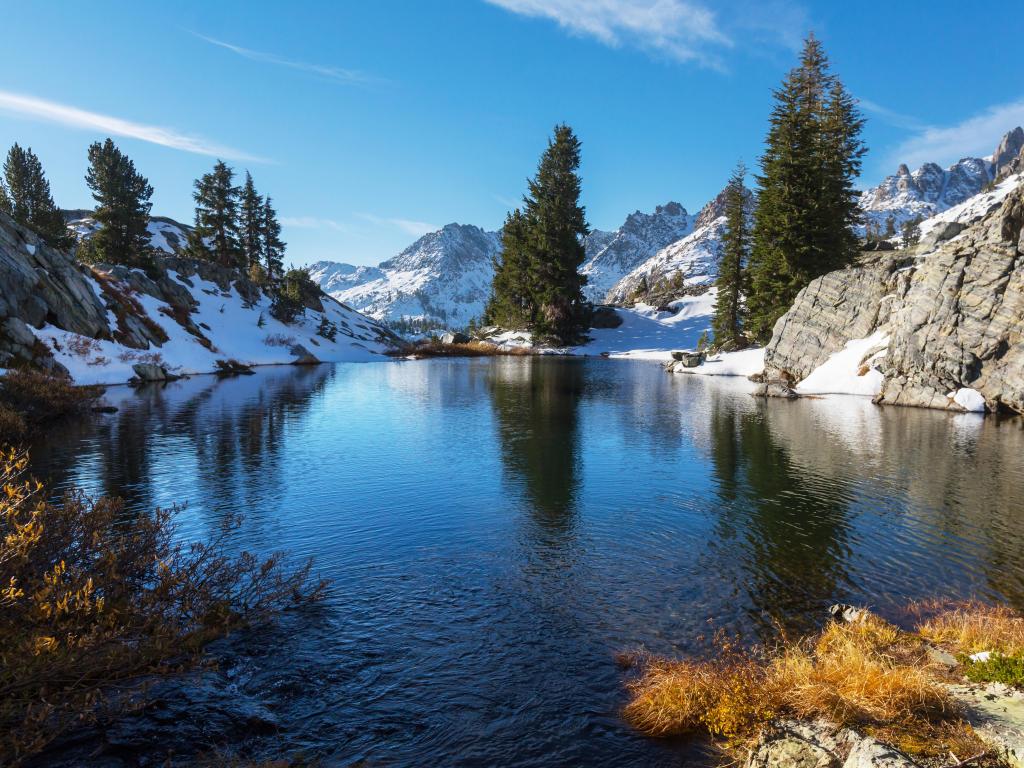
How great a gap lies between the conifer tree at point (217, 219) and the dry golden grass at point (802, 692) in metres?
108

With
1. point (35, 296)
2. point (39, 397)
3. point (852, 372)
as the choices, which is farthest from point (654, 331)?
point (39, 397)

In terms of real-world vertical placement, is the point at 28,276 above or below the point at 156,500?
above

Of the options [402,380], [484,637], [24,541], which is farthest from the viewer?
[402,380]

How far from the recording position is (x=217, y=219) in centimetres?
9906

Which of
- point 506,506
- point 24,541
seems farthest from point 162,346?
point 24,541

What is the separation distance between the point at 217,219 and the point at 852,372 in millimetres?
101286

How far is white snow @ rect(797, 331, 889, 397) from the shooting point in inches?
1750

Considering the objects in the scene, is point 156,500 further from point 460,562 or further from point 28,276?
point 28,276

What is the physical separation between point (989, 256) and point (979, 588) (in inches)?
1483

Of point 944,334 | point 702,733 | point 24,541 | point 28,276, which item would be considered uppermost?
point 28,276

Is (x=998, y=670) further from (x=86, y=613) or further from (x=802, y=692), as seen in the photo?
(x=86, y=613)

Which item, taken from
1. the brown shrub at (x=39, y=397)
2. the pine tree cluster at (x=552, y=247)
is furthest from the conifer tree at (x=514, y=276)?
the brown shrub at (x=39, y=397)

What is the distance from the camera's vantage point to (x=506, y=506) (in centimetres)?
1797

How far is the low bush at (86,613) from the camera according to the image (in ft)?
19.8
